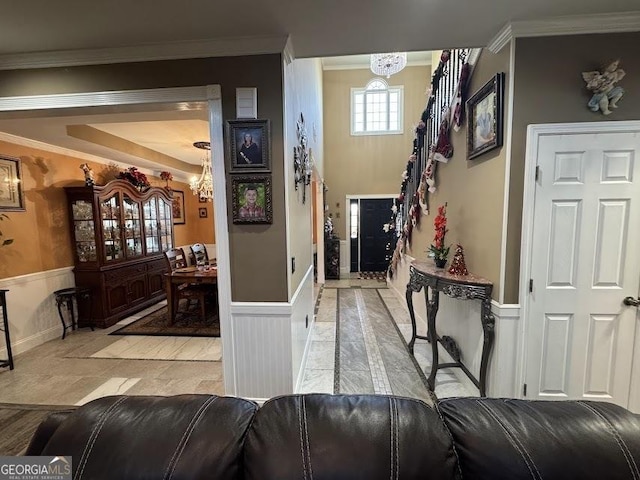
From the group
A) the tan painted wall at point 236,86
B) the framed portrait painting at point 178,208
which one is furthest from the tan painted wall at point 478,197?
the framed portrait painting at point 178,208

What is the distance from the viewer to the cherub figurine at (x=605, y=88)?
68.3 inches

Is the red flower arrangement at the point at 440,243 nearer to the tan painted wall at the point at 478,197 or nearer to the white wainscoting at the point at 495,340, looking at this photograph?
the tan painted wall at the point at 478,197

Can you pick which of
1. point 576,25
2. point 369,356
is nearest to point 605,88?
point 576,25

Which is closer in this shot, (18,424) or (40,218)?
(18,424)

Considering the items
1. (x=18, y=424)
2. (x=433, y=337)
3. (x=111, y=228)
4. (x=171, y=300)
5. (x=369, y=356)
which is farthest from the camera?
(x=111, y=228)

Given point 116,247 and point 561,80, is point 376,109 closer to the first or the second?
point 561,80

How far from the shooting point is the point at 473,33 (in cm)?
188

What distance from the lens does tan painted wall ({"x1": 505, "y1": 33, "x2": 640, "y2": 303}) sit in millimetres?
1773

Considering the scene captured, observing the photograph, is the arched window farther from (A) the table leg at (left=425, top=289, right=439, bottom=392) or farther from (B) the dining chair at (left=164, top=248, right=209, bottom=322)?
(A) the table leg at (left=425, top=289, right=439, bottom=392)

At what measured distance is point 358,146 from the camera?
307 inches

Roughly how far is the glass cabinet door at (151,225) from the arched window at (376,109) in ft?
17.2

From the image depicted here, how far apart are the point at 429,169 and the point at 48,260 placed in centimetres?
473

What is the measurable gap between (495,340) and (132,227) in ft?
16.2

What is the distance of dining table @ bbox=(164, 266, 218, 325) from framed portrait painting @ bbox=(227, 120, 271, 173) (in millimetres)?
2101
